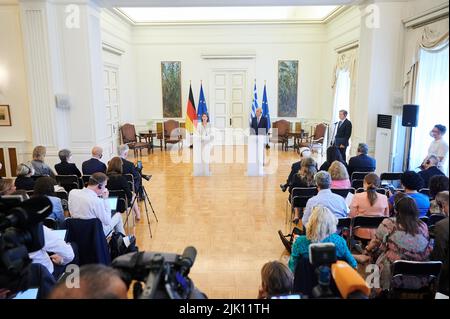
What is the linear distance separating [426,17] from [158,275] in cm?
695

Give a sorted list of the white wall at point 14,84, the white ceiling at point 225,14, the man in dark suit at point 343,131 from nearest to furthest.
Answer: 1. the white wall at point 14,84
2. the man in dark suit at point 343,131
3. the white ceiling at point 225,14

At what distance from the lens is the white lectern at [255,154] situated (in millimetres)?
9180

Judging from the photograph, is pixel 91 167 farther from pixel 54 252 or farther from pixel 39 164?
pixel 54 252

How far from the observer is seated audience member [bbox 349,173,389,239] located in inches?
169

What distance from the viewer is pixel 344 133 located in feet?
27.1

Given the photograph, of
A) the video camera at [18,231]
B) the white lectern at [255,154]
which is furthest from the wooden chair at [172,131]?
the video camera at [18,231]

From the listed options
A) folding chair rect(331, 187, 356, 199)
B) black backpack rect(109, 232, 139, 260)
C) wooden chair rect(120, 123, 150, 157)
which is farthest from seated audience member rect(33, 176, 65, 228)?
wooden chair rect(120, 123, 150, 157)

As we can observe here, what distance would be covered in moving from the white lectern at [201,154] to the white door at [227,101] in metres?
5.21

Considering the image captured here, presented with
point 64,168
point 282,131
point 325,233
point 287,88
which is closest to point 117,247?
point 64,168

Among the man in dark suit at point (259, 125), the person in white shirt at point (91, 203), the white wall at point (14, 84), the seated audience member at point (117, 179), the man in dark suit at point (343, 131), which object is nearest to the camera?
the person in white shirt at point (91, 203)

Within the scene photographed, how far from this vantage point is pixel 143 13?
44.1ft

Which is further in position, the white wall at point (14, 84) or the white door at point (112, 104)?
the white door at point (112, 104)

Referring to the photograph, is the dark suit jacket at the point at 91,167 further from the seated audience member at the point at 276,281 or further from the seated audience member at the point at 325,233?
the seated audience member at the point at 276,281
